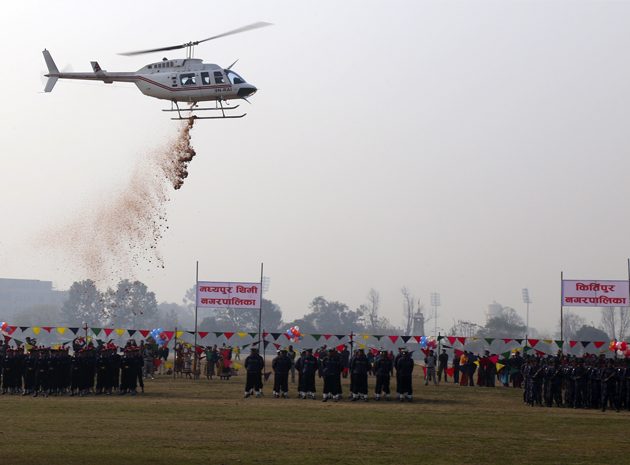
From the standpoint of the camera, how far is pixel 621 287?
5638cm

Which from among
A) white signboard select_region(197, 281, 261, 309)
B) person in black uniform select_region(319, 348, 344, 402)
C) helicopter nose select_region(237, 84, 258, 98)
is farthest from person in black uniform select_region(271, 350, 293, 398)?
white signboard select_region(197, 281, 261, 309)

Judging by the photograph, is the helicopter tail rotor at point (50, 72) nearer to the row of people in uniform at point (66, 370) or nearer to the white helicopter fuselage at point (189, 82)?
the white helicopter fuselage at point (189, 82)

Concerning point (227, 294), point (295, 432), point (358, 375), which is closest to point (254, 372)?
point (358, 375)

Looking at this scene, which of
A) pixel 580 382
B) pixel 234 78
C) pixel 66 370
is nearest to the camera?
pixel 580 382

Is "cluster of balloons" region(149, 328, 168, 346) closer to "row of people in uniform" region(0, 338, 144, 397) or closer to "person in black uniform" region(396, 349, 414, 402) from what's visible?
"row of people in uniform" region(0, 338, 144, 397)

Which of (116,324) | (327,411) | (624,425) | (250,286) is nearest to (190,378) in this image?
(250,286)

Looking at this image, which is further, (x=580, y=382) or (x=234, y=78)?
(x=234, y=78)

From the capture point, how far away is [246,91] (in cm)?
4881

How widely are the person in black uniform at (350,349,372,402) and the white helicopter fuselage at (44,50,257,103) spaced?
16192mm

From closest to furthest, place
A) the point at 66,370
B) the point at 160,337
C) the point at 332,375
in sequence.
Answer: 1. the point at 332,375
2. the point at 66,370
3. the point at 160,337

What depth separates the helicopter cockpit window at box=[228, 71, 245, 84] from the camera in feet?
159

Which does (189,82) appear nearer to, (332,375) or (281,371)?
(281,371)

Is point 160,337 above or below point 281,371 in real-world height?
above

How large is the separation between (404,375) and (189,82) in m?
18.6
